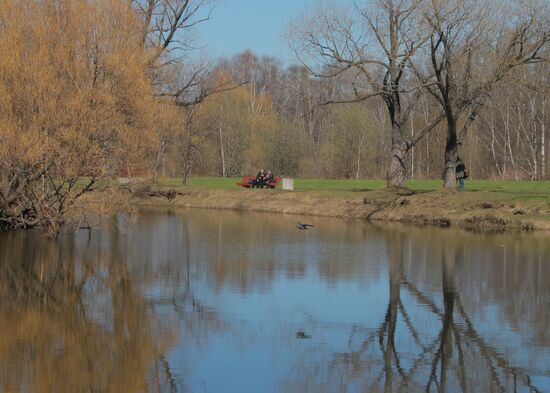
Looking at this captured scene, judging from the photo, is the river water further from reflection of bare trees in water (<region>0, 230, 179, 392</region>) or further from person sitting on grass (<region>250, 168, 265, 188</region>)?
person sitting on grass (<region>250, 168, 265, 188</region>)

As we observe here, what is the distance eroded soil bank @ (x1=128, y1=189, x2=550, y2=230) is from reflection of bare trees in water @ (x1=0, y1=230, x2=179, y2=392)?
385 inches

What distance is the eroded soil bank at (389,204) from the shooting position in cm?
3306

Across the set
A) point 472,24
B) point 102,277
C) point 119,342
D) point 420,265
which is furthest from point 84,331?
point 472,24

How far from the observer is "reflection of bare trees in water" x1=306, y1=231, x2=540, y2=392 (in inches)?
400

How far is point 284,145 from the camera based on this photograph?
74.2 metres

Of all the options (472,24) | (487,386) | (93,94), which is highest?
(472,24)

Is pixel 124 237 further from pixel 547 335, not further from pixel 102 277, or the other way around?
pixel 547 335

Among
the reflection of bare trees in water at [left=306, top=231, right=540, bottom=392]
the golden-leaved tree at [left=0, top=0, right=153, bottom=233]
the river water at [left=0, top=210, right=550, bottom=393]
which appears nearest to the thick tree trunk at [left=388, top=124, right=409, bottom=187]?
the river water at [left=0, top=210, right=550, bottom=393]

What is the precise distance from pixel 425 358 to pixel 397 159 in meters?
30.3

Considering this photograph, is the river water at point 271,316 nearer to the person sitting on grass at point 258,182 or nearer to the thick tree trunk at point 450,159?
the thick tree trunk at point 450,159

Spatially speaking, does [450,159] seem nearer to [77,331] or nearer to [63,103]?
[63,103]

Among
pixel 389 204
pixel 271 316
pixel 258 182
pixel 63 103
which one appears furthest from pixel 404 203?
pixel 271 316

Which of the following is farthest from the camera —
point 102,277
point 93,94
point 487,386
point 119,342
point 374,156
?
point 374,156

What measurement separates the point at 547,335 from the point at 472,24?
26.1 metres
